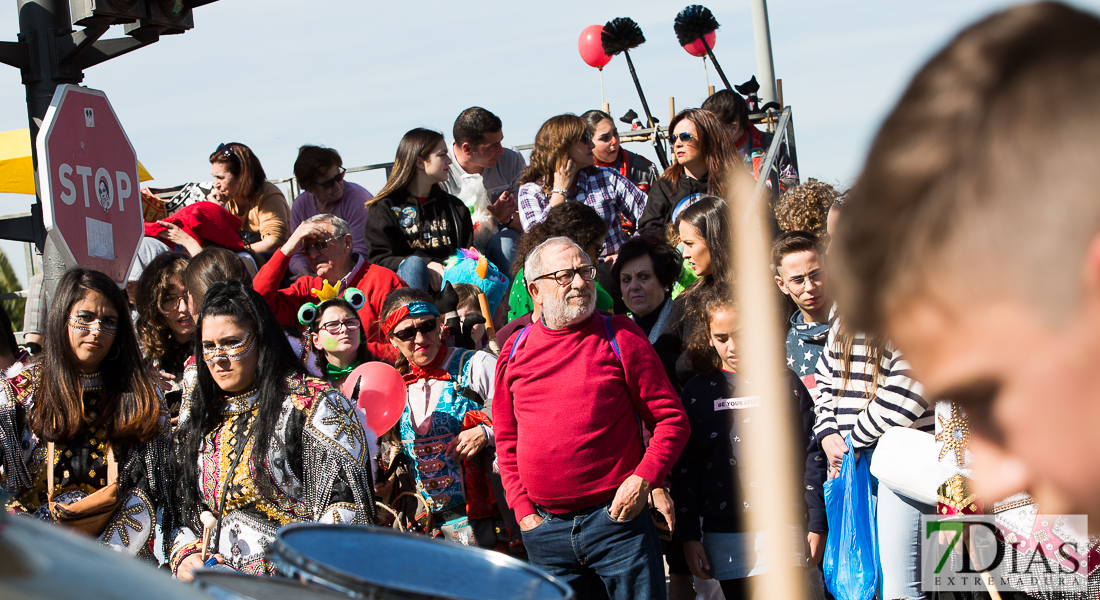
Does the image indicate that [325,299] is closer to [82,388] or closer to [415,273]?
[415,273]

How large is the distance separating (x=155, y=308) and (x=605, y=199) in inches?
125

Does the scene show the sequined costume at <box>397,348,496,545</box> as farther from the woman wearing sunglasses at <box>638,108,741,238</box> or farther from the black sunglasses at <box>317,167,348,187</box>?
the black sunglasses at <box>317,167,348,187</box>

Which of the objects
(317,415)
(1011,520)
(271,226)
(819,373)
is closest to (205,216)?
(271,226)

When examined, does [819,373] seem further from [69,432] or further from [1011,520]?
[69,432]

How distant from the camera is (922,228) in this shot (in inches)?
21.2

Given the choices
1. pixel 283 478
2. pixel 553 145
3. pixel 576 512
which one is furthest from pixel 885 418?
pixel 553 145

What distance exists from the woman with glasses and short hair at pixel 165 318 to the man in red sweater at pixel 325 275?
1.70 feet

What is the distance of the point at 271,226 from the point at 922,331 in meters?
Answer: 6.74

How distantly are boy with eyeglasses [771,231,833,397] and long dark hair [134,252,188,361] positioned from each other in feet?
10.9

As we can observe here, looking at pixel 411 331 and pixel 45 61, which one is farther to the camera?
pixel 411 331

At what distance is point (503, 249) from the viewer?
23.0 ft

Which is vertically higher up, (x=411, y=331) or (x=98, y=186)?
(x=98, y=186)

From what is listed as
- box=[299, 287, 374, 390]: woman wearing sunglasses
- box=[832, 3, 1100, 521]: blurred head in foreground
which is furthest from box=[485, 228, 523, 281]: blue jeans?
box=[832, 3, 1100, 521]: blurred head in foreground

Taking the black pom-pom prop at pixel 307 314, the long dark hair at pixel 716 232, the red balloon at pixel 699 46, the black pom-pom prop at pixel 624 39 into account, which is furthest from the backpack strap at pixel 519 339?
the red balloon at pixel 699 46
